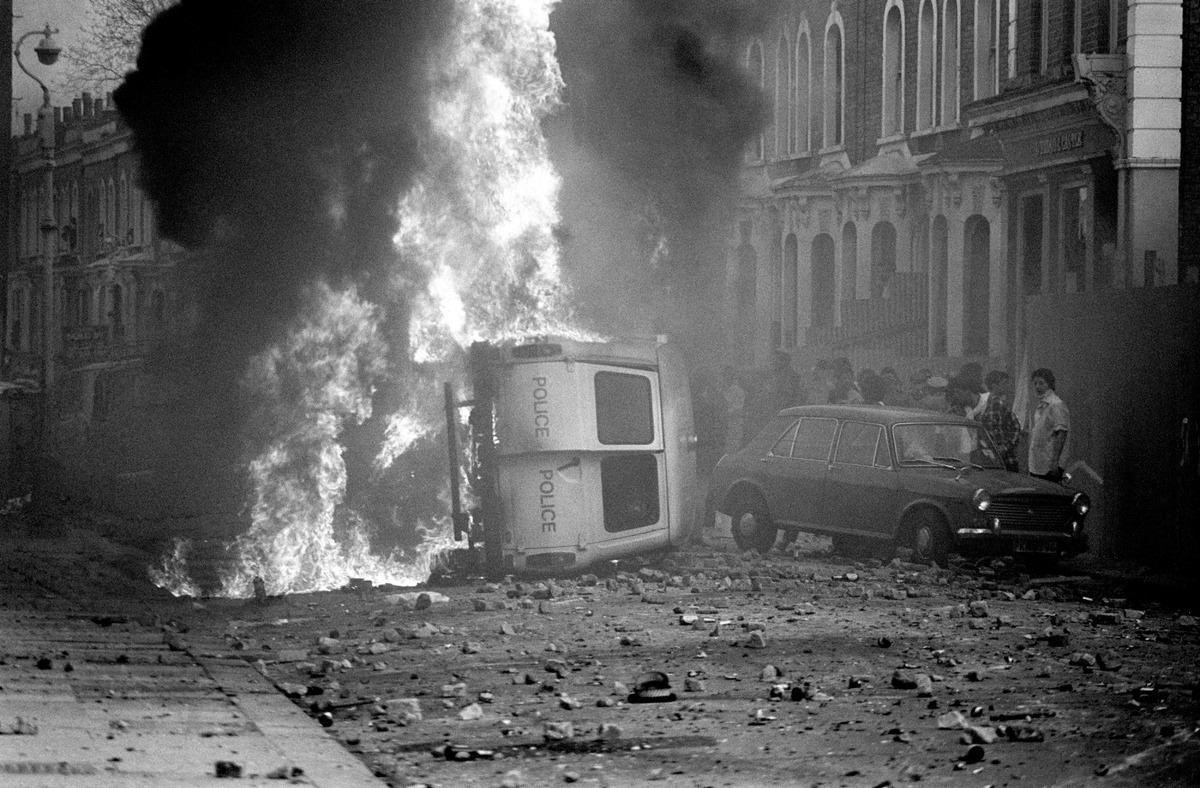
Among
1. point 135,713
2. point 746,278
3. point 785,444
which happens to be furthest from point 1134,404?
point 746,278

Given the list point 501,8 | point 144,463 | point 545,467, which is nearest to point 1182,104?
point 501,8

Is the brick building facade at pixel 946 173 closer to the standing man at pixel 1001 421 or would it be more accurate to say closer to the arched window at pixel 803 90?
the arched window at pixel 803 90

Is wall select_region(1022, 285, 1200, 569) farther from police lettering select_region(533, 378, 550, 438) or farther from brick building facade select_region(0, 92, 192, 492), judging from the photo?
brick building facade select_region(0, 92, 192, 492)

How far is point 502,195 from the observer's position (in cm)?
1848

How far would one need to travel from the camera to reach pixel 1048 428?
58.3 feet

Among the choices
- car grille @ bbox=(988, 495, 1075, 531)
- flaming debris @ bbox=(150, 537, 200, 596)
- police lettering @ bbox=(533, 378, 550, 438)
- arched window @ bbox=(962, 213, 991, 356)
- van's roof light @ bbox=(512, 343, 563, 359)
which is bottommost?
flaming debris @ bbox=(150, 537, 200, 596)

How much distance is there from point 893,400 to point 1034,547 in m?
4.65

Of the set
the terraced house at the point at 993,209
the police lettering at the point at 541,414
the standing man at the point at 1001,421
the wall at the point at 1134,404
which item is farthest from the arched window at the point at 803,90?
the police lettering at the point at 541,414

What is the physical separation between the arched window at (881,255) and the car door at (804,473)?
16.1m

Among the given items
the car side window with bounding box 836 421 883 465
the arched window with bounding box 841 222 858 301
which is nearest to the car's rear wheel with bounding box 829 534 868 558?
the car side window with bounding box 836 421 883 465

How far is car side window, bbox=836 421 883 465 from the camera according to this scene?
17.9m

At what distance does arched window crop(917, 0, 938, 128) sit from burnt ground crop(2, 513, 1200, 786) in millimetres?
17275

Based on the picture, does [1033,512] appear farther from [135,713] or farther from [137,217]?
[137,217]

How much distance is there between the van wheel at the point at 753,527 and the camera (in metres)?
18.8
